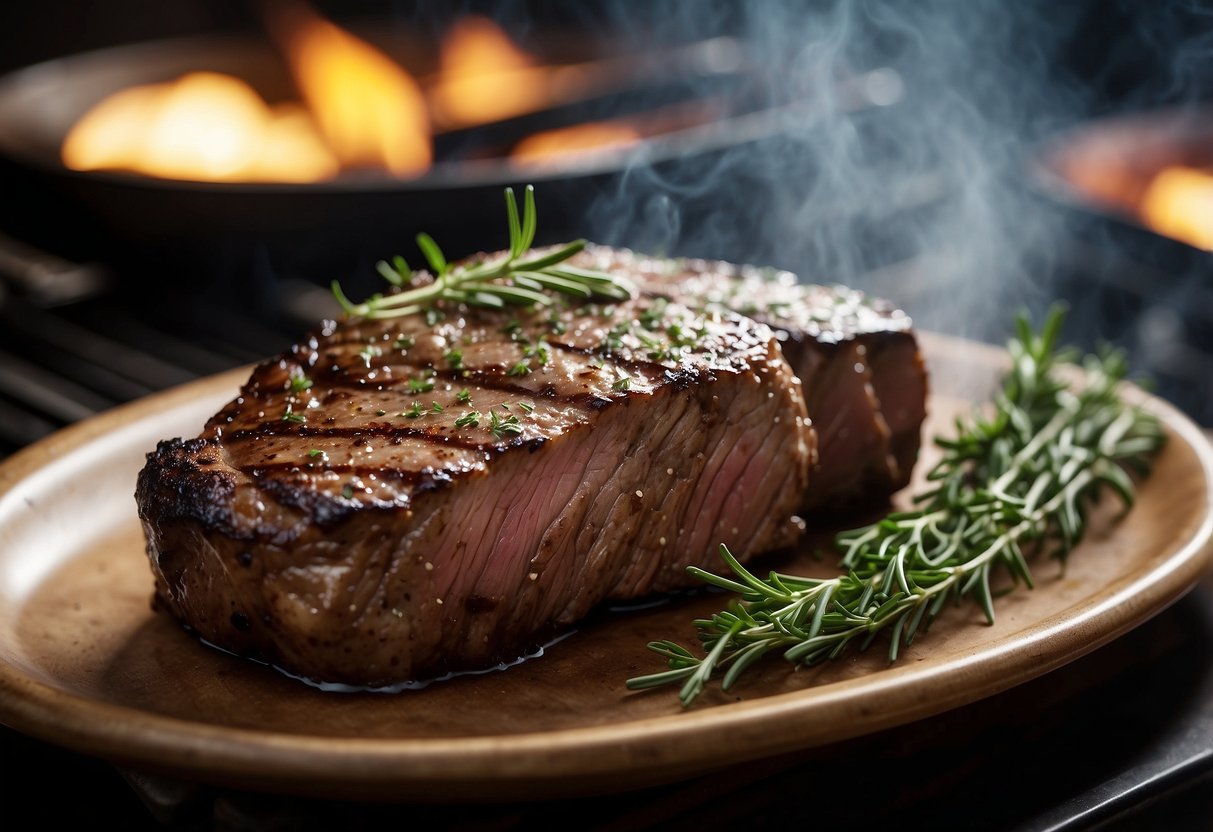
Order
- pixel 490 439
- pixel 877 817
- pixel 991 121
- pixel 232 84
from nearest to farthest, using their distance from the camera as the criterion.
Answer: pixel 877 817, pixel 490 439, pixel 232 84, pixel 991 121

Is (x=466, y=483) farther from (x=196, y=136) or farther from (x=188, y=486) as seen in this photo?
(x=196, y=136)

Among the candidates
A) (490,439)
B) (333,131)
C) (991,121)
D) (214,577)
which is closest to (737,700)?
(490,439)

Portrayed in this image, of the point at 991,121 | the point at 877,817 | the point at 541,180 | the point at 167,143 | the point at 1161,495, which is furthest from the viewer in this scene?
the point at 991,121

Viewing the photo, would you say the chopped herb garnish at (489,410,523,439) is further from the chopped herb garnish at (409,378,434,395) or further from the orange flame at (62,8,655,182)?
the orange flame at (62,8,655,182)

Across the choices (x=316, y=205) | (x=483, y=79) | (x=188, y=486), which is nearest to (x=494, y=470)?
(x=188, y=486)

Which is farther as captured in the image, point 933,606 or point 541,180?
point 541,180

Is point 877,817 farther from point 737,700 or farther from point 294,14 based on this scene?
point 294,14

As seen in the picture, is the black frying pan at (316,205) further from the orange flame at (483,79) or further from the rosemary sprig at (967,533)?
the rosemary sprig at (967,533)

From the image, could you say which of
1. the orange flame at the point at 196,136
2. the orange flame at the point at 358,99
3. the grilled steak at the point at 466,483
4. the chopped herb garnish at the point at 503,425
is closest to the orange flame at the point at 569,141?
the orange flame at the point at 358,99
